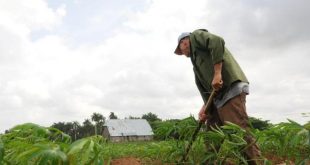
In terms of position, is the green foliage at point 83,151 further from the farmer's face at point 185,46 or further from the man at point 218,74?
the farmer's face at point 185,46

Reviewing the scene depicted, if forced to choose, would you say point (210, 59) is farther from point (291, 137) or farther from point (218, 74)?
point (291, 137)

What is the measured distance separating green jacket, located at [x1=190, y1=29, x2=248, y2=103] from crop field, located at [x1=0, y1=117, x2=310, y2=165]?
32.6 inches

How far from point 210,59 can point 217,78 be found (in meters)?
0.38

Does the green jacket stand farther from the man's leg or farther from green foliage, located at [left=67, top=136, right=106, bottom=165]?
green foliage, located at [left=67, top=136, right=106, bottom=165]

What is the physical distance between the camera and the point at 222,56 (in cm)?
396

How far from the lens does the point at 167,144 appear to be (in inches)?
137

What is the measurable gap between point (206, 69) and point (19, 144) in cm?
291

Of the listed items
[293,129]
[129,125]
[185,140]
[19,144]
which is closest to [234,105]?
[185,140]

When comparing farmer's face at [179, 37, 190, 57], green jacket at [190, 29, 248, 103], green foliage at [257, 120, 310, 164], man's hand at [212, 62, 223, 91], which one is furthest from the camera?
farmer's face at [179, 37, 190, 57]

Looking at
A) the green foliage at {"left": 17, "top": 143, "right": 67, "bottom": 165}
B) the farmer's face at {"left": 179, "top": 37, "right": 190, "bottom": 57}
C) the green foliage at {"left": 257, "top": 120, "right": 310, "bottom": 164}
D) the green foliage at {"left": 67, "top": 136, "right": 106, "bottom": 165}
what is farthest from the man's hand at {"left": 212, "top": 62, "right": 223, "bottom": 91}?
the green foliage at {"left": 17, "top": 143, "right": 67, "bottom": 165}

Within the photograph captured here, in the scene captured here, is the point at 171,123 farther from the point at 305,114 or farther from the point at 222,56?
the point at 305,114

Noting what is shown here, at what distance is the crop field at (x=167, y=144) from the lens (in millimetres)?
1337

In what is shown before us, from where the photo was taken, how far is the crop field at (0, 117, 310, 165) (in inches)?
52.6

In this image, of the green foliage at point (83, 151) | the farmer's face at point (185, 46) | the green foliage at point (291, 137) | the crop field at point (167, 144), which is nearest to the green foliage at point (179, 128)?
the crop field at point (167, 144)
